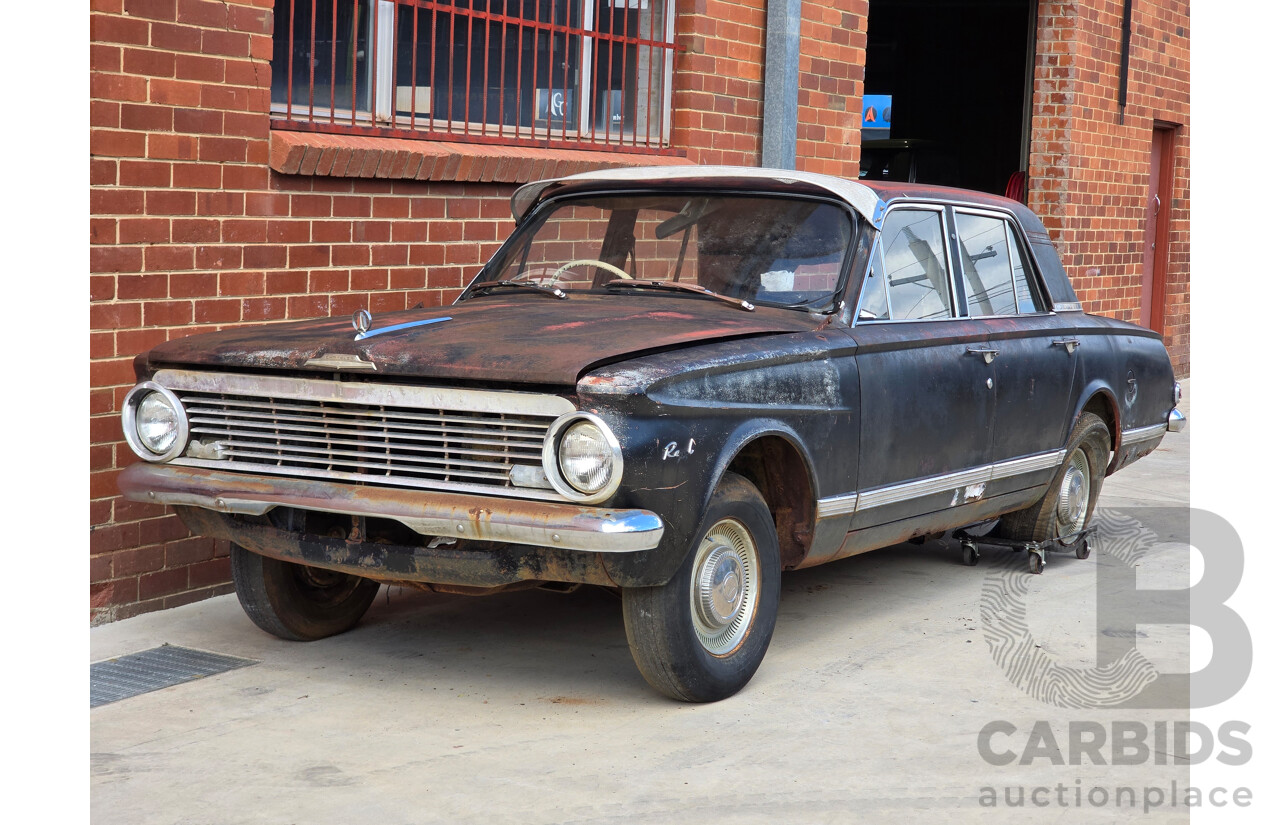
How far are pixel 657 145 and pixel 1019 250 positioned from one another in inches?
106

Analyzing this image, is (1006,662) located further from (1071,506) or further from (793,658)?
(1071,506)

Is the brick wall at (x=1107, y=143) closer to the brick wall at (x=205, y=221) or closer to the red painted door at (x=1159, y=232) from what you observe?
the red painted door at (x=1159, y=232)

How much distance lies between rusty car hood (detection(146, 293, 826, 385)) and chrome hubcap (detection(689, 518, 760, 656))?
0.65m

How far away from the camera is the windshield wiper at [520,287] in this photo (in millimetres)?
5547

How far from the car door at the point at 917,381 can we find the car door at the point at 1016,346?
13 centimetres

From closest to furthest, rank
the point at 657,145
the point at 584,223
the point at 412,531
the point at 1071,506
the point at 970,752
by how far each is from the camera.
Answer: the point at 970,752 < the point at 412,531 < the point at 584,223 < the point at 1071,506 < the point at 657,145

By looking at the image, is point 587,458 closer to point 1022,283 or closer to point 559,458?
point 559,458

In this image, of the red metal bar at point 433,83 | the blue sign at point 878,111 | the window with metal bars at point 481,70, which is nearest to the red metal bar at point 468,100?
the window with metal bars at point 481,70

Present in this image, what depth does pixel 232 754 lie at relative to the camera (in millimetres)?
4188

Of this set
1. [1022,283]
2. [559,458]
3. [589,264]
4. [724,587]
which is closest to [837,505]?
[724,587]

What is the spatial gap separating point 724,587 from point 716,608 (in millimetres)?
76

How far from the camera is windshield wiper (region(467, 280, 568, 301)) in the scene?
5547mm

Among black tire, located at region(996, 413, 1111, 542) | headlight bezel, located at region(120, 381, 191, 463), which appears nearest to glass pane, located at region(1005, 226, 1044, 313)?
black tire, located at region(996, 413, 1111, 542)
